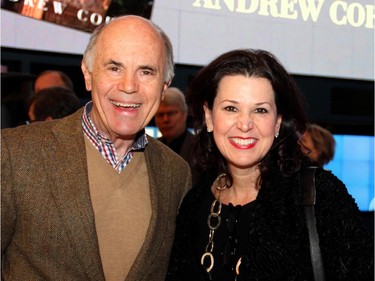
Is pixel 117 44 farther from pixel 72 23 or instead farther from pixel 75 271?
pixel 72 23

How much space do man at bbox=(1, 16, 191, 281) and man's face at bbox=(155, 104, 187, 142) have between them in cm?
215

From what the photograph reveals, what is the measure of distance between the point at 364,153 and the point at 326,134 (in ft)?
4.84

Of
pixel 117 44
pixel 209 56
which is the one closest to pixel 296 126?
pixel 117 44

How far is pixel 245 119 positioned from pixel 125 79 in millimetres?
429

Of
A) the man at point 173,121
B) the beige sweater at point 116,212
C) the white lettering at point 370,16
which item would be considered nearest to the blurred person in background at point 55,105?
the man at point 173,121

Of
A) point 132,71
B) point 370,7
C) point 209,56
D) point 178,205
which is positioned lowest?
point 178,205

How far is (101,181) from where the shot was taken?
2100 millimetres

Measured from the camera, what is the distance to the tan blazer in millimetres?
1940

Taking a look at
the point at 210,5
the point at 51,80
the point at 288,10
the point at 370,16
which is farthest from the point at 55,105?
the point at 370,16

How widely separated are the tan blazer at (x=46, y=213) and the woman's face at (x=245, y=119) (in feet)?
1.55

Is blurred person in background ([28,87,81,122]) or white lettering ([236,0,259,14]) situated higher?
white lettering ([236,0,259,14])

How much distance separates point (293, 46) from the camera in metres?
4.59

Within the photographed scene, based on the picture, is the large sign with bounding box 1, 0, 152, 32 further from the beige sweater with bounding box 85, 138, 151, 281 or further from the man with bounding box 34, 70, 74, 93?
the beige sweater with bounding box 85, 138, 151, 281

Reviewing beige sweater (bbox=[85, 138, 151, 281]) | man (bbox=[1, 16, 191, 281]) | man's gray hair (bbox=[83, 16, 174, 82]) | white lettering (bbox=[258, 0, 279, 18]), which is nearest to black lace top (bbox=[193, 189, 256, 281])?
man (bbox=[1, 16, 191, 281])
